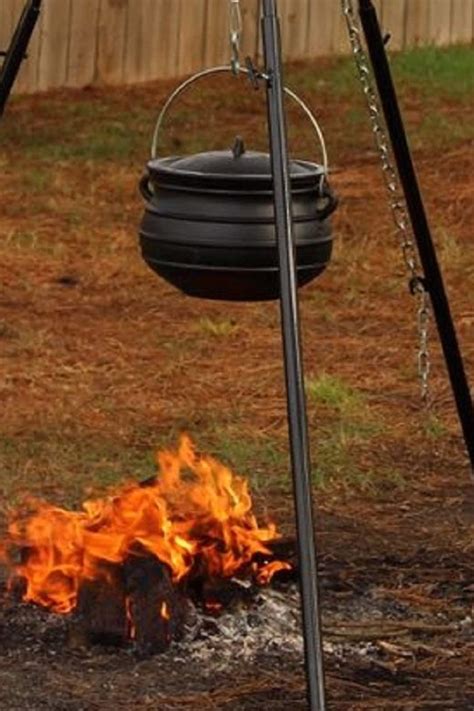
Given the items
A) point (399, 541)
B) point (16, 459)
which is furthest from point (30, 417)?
point (399, 541)

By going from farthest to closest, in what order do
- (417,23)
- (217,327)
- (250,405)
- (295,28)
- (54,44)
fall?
(417,23) → (295,28) → (54,44) → (217,327) → (250,405)

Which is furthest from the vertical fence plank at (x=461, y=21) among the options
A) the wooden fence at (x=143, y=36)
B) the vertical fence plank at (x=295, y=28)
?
the vertical fence plank at (x=295, y=28)

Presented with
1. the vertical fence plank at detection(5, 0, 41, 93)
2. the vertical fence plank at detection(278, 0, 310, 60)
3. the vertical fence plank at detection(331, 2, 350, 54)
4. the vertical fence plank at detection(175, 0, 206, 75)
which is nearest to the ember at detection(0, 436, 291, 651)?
the vertical fence plank at detection(5, 0, 41, 93)

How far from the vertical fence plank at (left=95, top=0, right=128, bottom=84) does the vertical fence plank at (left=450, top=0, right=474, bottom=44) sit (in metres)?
3.28

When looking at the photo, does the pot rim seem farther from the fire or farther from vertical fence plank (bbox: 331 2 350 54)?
vertical fence plank (bbox: 331 2 350 54)

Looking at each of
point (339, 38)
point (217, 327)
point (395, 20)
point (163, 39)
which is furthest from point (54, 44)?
point (217, 327)

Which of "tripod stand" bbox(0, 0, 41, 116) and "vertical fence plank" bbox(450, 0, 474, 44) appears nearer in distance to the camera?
"tripod stand" bbox(0, 0, 41, 116)

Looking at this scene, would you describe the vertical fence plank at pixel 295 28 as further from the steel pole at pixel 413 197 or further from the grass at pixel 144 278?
the steel pole at pixel 413 197

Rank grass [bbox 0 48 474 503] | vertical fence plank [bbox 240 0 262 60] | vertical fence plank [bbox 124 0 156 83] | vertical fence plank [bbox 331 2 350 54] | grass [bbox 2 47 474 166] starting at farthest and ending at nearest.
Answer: vertical fence plank [bbox 331 2 350 54] → vertical fence plank [bbox 240 0 262 60] → vertical fence plank [bbox 124 0 156 83] → grass [bbox 2 47 474 166] → grass [bbox 0 48 474 503]

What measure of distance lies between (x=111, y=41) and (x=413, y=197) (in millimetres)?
10235

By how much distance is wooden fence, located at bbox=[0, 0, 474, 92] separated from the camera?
599 inches

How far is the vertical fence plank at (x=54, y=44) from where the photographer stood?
15102 millimetres

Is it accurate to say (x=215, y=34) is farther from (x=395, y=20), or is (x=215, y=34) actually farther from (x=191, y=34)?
(x=395, y=20)

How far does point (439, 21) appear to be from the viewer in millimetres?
17766
